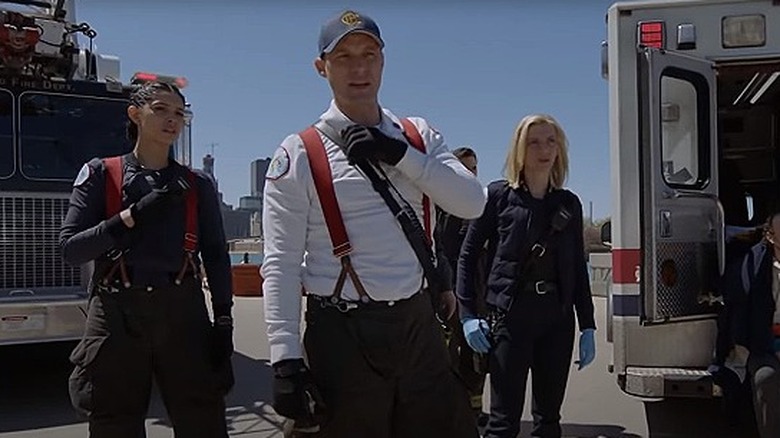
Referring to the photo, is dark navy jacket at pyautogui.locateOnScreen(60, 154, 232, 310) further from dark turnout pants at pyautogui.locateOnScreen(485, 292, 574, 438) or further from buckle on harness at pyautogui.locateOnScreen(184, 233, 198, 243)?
dark turnout pants at pyautogui.locateOnScreen(485, 292, 574, 438)

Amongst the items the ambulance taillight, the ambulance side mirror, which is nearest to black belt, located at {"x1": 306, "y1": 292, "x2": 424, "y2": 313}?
the ambulance taillight

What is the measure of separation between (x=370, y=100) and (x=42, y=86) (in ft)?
16.4

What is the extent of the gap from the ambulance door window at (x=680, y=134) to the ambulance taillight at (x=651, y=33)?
29cm

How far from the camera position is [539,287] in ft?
12.5

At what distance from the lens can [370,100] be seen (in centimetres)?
258

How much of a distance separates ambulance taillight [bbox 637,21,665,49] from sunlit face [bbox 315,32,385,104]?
108 inches

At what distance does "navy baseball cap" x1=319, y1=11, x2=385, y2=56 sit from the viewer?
98.0 inches

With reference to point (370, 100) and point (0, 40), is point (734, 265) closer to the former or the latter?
point (370, 100)

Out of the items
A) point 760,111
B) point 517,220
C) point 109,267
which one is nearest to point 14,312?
point 109,267

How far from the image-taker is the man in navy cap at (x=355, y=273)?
8.11 feet

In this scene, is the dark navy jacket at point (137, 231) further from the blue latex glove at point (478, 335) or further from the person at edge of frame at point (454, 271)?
the person at edge of frame at point (454, 271)

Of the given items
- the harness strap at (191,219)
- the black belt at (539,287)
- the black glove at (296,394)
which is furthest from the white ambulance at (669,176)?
the black glove at (296,394)

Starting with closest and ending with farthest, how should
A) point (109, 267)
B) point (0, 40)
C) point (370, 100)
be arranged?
point (370, 100) < point (109, 267) < point (0, 40)

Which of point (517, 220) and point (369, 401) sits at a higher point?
point (517, 220)
